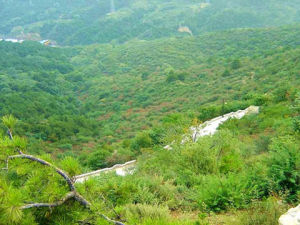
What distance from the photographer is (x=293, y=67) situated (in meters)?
31.1

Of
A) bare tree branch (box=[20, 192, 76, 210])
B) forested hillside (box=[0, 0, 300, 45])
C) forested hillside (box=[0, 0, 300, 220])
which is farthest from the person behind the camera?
forested hillside (box=[0, 0, 300, 45])

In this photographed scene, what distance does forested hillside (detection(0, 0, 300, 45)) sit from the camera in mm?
95000

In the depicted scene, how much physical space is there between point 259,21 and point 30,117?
244 ft

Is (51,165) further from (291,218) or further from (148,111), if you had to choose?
(148,111)

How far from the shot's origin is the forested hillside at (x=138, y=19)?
95000 mm

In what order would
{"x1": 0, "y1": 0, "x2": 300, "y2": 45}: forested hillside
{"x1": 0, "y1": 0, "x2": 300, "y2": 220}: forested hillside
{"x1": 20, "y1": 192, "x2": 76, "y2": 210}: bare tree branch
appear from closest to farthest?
1. {"x1": 20, "y1": 192, "x2": 76, "y2": 210}: bare tree branch
2. {"x1": 0, "y1": 0, "x2": 300, "y2": 220}: forested hillside
3. {"x1": 0, "y1": 0, "x2": 300, "y2": 45}: forested hillside

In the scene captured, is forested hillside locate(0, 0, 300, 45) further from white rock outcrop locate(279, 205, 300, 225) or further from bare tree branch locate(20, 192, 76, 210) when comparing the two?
bare tree branch locate(20, 192, 76, 210)

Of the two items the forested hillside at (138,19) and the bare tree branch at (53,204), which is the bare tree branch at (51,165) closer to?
the bare tree branch at (53,204)

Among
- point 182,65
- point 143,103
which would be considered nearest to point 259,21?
point 182,65

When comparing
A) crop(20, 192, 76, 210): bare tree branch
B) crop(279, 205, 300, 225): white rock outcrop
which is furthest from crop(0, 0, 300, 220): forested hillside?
crop(279, 205, 300, 225): white rock outcrop

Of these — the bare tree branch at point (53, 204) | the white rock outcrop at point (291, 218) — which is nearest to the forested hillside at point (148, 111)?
the bare tree branch at point (53, 204)

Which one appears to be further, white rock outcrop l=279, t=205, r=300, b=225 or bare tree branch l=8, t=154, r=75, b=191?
white rock outcrop l=279, t=205, r=300, b=225

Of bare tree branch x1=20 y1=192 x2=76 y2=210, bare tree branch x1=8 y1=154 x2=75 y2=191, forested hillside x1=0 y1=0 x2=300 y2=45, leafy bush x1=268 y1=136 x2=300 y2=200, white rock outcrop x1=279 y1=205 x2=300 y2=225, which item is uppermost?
bare tree branch x1=8 y1=154 x2=75 y2=191

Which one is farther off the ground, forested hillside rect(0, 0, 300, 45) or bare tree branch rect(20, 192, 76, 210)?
bare tree branch rect(20, 192, 76, 210)
